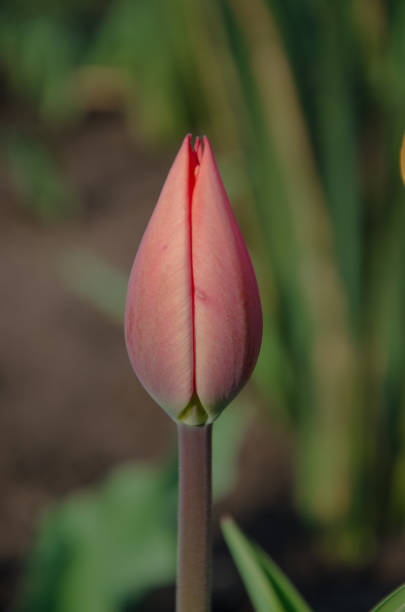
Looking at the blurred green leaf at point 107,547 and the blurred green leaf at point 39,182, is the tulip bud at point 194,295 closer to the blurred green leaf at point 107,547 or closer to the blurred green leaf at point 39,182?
the blurred green leaf at point 107,547

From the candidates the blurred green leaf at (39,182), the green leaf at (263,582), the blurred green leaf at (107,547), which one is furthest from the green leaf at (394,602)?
the blurred green leaf at (39,182)

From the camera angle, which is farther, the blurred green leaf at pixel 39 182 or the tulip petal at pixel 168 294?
the blurred green leaf at pixel 39 182

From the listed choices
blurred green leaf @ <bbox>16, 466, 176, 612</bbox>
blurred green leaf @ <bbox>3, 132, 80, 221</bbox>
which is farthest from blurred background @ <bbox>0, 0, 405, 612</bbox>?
blurred green leaf @ <bbox>3, 132, 80, 221</bbox>

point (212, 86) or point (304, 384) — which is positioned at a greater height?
point (212, 86)

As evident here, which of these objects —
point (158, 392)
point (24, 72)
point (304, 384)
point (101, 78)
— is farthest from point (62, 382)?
point (24, 72)

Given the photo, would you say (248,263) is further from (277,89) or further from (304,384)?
(304,384)

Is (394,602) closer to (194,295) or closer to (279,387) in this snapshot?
(194,295)

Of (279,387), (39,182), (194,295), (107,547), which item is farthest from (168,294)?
(39,182)
